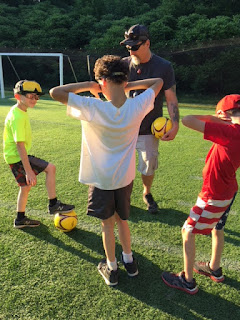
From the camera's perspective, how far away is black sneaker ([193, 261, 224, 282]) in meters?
2.68

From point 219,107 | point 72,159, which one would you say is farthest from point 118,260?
point 72,159

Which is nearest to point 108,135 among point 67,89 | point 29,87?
point 67,89

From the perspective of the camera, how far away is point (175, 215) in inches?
153

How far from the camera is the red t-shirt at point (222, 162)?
83.7 inches

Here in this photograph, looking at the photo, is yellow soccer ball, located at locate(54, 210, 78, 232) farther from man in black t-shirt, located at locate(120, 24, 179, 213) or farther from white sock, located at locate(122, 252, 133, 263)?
man in black t-shirt, located at locate(120, 24, 179, 213)

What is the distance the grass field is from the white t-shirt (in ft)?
3.18

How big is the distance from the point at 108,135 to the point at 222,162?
947 millimetres

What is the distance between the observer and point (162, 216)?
12.6 feet

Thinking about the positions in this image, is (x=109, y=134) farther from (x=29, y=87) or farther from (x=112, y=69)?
(x=29, y=87)

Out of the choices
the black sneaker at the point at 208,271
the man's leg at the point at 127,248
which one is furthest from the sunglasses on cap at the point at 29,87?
the black sneaker at the point at 208,271

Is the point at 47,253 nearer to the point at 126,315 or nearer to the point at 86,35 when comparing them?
the point at 126,315

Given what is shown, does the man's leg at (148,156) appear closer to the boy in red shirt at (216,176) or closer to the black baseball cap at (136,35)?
the black baseball cap at (136,35)

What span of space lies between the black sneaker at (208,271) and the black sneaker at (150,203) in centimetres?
116

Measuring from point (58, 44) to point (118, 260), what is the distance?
3499cm
